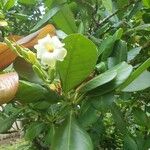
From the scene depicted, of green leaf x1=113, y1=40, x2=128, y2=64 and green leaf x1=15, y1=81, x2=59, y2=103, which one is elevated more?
green leaf x1=15, y1=81, x2=59, y2=103

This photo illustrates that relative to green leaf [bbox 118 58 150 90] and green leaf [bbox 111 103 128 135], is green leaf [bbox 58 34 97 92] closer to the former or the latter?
green leaf [bbox 118 58 150 90]

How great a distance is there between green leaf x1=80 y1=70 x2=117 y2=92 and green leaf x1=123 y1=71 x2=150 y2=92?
Answer: 11 centimetres

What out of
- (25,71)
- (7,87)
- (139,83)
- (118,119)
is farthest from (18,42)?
(118,119)

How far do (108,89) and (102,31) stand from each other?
54cm

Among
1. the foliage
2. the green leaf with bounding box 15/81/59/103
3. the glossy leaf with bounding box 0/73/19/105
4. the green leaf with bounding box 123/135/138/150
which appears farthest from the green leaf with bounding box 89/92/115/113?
the green leaf with bounding box 123/135/138/150

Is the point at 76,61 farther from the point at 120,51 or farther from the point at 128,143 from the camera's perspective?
the point at 128,143

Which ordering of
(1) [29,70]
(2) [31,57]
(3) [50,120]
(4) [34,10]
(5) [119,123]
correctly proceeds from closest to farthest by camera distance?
(2) [31,57] < (1) [29,70] < (5) [119,123] < (3) [50,120] < (4) [34,10]

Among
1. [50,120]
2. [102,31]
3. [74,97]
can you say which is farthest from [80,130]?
[102,31]

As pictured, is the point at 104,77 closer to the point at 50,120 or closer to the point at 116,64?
the point at 116,64

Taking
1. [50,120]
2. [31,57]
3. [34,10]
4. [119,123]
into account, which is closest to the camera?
[31,57]

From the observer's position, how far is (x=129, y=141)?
127cm

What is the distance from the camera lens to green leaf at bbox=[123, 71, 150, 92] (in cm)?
98

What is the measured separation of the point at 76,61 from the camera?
0.90 metres

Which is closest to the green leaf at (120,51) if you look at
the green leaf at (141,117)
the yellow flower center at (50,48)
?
the yellow flower center at (50,48)
